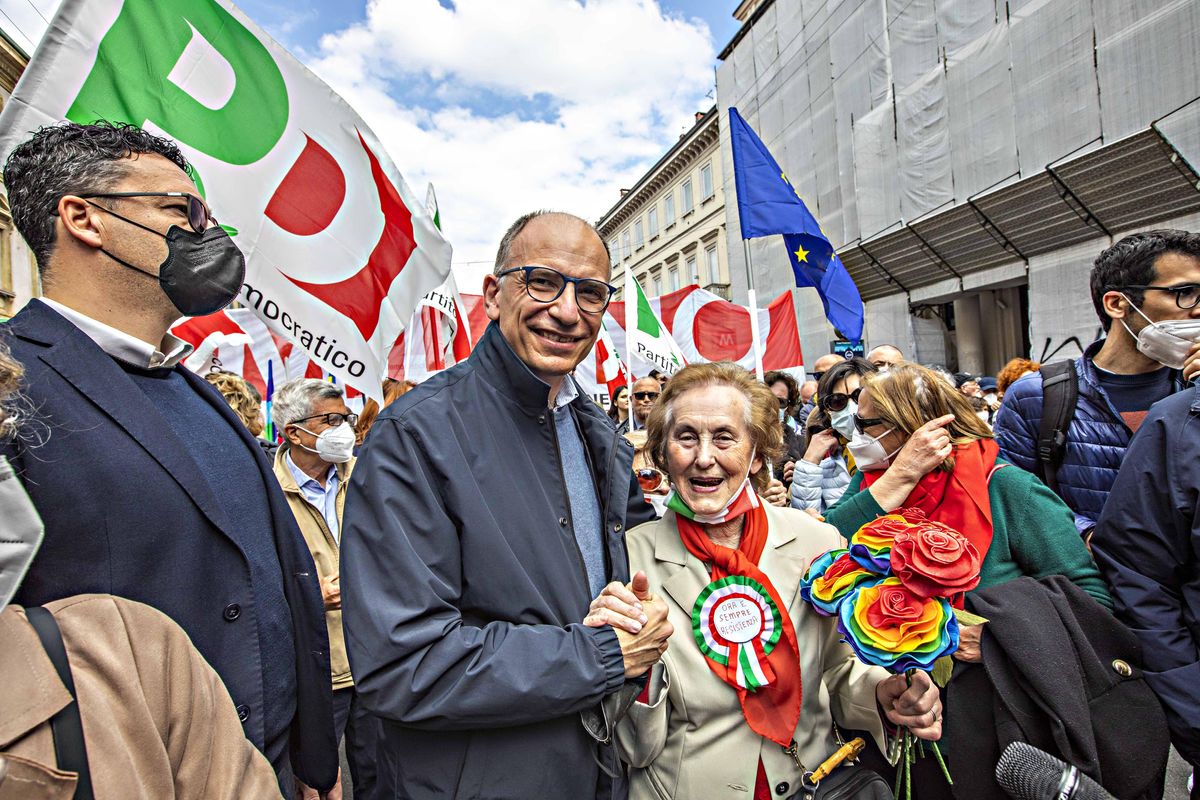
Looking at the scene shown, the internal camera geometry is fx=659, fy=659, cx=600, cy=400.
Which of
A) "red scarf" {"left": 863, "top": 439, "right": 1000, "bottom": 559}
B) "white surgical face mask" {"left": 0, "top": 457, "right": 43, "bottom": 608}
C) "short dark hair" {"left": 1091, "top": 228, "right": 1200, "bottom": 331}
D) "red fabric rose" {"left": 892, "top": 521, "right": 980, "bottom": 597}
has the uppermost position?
"short dark hair" {"left": 1091, "top": 228, "right": 1200, "bottom": 331}

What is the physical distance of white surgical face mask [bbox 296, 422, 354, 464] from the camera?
3258 millimetres

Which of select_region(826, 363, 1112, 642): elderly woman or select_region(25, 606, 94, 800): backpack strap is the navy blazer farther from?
select_region(826, 363, 1112, 642): elderly woman

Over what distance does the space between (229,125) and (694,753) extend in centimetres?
285

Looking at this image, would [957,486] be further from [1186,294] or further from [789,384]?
[789,384]

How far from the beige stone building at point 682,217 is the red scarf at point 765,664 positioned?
24648mm

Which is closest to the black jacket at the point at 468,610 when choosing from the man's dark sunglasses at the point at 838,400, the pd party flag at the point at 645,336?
the man's dark sunglasses at the point at 838,400

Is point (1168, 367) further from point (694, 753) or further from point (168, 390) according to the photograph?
point (168, 390)

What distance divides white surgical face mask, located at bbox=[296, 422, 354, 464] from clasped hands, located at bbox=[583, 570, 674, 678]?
86.9 inches

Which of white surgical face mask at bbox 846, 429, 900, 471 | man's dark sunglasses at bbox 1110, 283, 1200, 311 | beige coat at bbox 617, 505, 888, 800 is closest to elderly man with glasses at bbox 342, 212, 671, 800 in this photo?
beige coat at bbox 617, 505, 888, 800

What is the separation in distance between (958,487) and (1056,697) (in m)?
0.65

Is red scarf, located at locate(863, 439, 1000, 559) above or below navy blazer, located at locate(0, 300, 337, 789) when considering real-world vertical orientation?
above

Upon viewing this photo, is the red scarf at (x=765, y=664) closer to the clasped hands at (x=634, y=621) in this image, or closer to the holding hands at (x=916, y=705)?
the holding hands at (x=916, y=705)

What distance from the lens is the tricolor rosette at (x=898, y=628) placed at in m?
1.38

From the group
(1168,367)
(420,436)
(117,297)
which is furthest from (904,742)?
(117,297)
